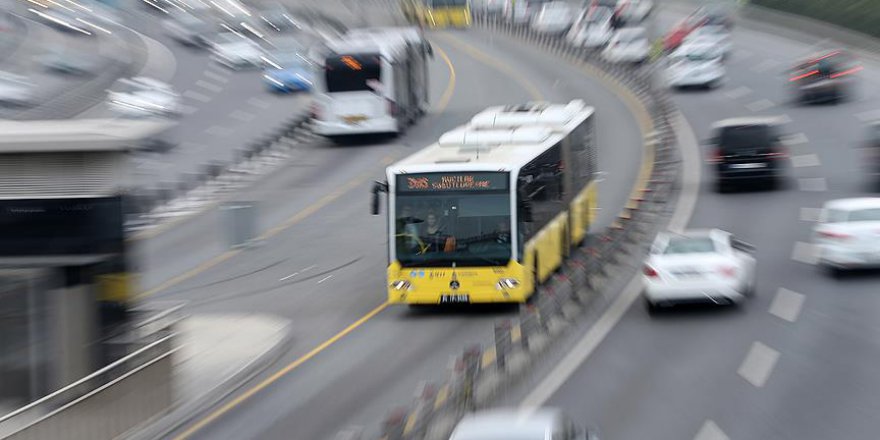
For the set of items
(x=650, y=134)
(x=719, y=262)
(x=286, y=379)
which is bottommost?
(x=286, y=379)

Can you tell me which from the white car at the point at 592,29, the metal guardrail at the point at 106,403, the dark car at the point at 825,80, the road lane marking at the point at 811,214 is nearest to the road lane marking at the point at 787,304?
the road lane marking at the point at 811,214

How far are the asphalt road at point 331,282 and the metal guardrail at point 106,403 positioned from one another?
862 mm

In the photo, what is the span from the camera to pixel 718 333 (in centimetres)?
2311

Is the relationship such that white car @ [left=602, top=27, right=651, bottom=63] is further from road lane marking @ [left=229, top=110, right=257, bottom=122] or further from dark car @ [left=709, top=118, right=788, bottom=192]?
dark car @ [left=709, top=118, right=788, bottom=192]

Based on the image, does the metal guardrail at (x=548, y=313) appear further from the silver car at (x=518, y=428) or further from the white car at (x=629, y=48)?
the white car at (x=629, y=48)

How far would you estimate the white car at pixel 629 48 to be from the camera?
223 ft

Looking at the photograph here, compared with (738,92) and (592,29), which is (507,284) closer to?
(738,92)

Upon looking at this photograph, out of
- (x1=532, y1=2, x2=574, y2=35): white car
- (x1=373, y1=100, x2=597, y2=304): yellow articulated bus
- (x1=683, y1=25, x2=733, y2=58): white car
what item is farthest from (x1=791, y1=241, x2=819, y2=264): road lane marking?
(x1=532, y1=2, x2=574, y2=35): white car

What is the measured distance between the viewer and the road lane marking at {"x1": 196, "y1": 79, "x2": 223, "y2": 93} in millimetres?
65062

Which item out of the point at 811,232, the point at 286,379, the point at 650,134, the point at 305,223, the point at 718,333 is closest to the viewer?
the point at 286,379

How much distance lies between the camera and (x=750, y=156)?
38812 mm

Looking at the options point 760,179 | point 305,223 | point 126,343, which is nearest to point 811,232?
point 760,179

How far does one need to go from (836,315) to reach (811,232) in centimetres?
943

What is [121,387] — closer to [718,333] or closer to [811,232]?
[718,333]
